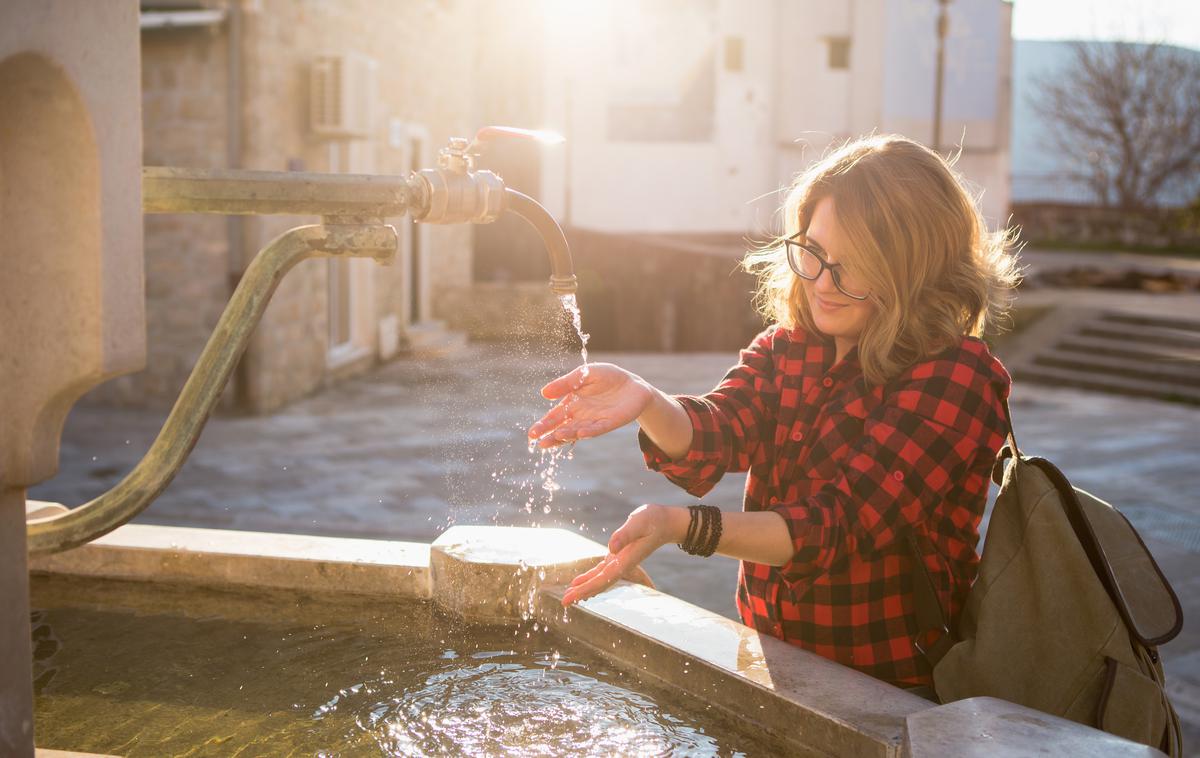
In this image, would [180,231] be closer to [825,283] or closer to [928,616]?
[825,283]

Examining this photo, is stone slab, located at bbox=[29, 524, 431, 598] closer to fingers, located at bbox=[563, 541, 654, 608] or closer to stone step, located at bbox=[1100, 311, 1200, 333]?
fingers, located at bbox=[563, 541, 654, 608]

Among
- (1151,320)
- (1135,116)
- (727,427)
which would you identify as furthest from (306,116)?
(1135,116)

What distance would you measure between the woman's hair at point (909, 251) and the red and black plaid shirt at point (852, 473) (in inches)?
2.3

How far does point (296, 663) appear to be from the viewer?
2.44 metres

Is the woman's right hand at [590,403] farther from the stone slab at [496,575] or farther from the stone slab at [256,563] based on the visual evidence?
the stone slab at [256,563]

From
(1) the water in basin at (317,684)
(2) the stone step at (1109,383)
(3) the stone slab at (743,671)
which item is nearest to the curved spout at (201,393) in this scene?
(1) the water in basin at (317,684)

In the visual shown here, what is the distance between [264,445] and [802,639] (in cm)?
660

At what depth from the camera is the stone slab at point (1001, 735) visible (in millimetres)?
1562

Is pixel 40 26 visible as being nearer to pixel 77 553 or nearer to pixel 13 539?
pixel 13 539

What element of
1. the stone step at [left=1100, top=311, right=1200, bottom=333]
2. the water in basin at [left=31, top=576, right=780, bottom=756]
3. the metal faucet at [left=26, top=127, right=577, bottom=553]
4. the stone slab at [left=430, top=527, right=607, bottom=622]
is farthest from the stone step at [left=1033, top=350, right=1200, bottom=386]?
the metal faucet at [left=26, top=127, right=577, bottom=553]

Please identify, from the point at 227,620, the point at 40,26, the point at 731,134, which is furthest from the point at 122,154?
the point at 731,134

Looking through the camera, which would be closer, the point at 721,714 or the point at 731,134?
the point at 721,714

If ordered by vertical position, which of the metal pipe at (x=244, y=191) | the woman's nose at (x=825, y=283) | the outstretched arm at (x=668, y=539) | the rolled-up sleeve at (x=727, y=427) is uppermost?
the metal pipe at (x=244, y=191)

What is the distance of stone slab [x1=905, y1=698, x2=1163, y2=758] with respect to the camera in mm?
1562
